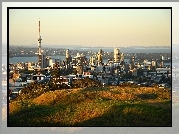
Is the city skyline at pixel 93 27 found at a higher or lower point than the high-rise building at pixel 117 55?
higher

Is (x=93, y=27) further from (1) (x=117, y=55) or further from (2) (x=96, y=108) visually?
(2) (x=96, y=108)

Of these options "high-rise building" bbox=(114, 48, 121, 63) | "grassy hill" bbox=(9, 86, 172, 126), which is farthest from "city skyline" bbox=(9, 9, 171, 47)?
"grassy hill" bbox=(9, 86, 172, 126)

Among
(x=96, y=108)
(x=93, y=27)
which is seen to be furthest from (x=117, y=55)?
(x=96, y=108)

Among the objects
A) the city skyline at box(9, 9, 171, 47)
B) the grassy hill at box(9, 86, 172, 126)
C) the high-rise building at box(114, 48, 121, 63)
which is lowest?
the grassy hill at box(9, 86, 172, 126)

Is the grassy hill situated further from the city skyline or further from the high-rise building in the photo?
the city skyline

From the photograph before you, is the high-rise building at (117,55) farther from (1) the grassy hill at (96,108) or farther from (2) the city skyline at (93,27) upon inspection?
(1) the grassy hill at (96,108)

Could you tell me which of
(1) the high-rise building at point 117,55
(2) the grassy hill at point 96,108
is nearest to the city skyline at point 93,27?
(1) the high-rise building at point 117,55
